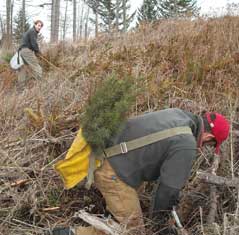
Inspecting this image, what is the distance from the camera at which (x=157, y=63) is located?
6.46m

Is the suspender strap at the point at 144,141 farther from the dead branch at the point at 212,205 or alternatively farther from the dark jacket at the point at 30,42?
the dark jacket at the point at 30,42

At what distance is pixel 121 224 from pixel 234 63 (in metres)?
3.45

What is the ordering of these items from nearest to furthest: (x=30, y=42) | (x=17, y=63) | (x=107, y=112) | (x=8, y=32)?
1. (x=107, y=112)
2. (x=17, y=63)
3. (x=30, y=42)
4. (x=8, y=32)

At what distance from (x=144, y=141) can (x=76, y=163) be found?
1.79 feet

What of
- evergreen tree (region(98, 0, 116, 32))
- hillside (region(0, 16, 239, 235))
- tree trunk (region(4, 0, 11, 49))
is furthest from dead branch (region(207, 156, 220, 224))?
evergreen tree (region(98, 0, 116, 32))

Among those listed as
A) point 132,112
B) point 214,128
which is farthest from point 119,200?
point 132,112

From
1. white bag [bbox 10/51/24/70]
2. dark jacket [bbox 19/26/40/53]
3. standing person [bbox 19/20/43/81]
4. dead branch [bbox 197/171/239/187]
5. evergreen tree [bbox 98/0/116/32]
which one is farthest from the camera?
evergreen tree [bbox 98/0/116/32]

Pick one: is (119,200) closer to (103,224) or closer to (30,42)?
(103,224)

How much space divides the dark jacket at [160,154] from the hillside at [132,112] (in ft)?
1.37

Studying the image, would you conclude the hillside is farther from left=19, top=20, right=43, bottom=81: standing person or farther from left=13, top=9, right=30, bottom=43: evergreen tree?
left=13, top=9, right=30, bottom=43: evergreen tree

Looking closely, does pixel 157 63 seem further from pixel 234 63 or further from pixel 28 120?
pixel 28 120

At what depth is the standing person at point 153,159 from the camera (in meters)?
3.07

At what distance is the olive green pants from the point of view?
10.6 ft

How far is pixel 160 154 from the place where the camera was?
3131 mm
